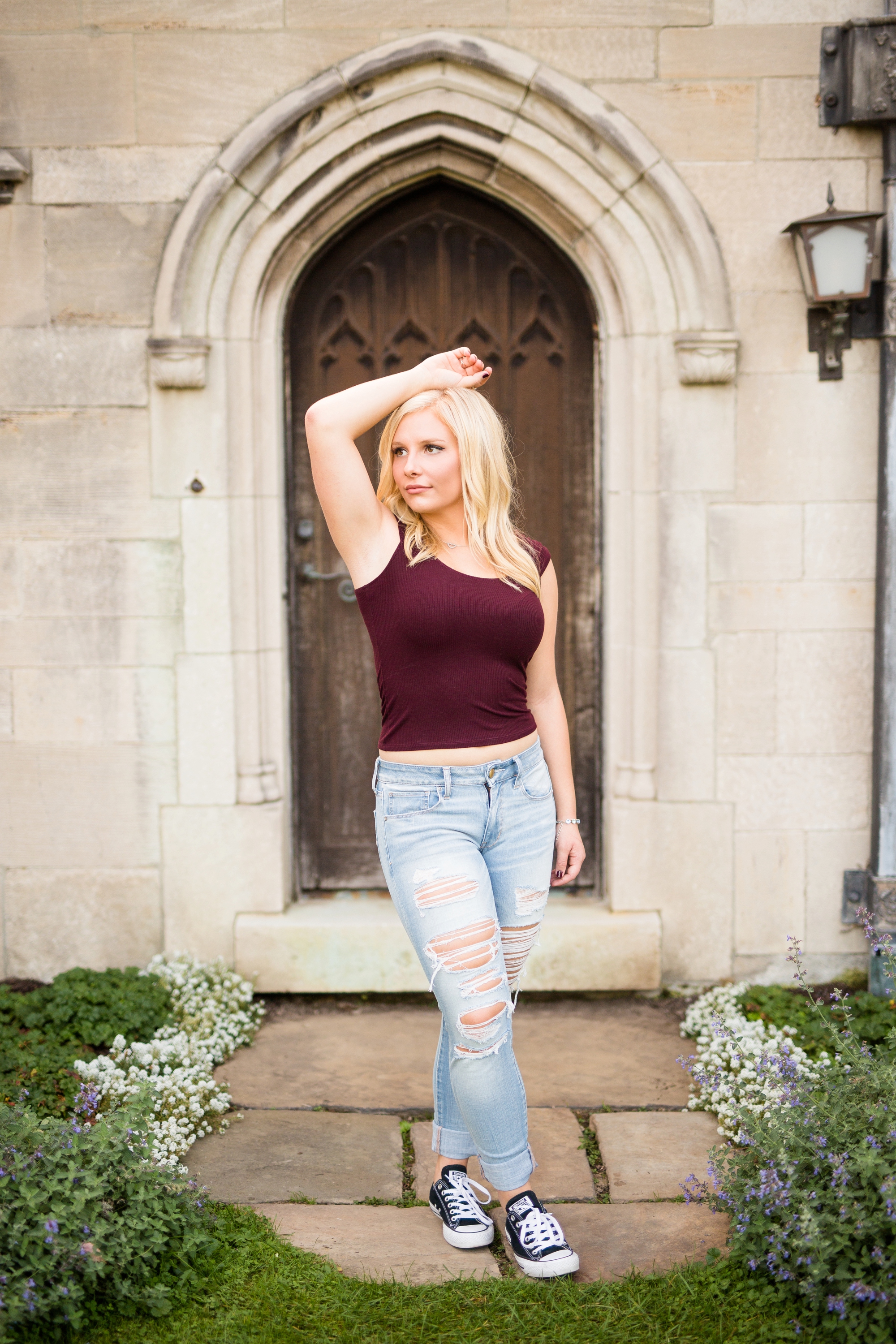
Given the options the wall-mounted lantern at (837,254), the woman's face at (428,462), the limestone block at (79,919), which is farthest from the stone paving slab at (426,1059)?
the wall-mounted lantern at (837,254)

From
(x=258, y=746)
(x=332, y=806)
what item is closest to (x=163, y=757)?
(x=258, y=746)

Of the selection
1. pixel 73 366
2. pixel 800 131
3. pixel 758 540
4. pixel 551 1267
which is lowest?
pixel 551 1267

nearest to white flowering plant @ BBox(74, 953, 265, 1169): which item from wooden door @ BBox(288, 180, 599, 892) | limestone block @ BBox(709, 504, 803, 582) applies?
wooden door @ BBox(288, 180, 599, 892)

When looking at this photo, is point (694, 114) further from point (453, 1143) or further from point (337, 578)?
point (453, 1143)

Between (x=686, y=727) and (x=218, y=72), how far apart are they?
260 centimetres

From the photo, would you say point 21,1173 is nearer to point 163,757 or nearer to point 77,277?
point 163,757

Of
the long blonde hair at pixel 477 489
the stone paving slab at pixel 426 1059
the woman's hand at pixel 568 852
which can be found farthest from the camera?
the stone paving slab at pixel 426 1059

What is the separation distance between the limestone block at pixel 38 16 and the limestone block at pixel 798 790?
3.20 metres

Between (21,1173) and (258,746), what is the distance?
75.8 inches

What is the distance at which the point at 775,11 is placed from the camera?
380 centimetres

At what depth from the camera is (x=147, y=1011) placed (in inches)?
145

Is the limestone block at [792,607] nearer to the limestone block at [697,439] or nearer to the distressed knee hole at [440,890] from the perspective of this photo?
the limestone block at [697,439]

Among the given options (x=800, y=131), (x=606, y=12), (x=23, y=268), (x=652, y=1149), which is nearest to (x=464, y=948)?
(x=652, y=1149)

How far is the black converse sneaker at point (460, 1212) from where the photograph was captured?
2.57 meters
